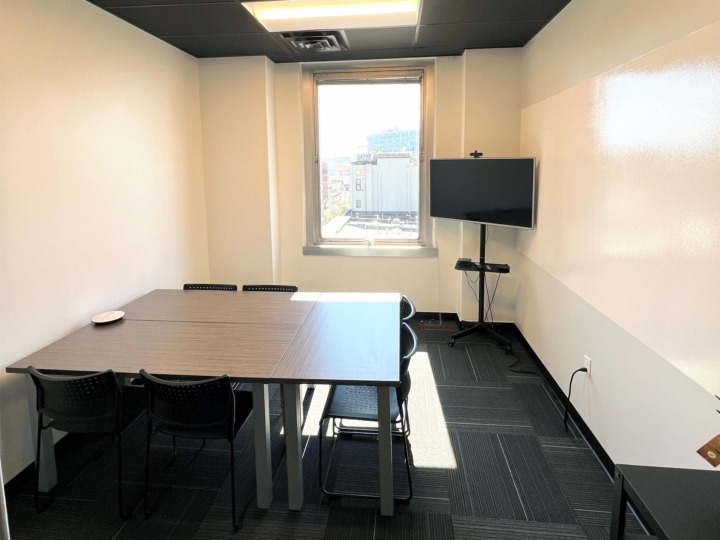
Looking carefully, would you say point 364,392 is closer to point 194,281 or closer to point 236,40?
point 194,281

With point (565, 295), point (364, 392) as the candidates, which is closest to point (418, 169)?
point (565, 295)

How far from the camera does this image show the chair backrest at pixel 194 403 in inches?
85.0

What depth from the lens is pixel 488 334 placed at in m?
4.58

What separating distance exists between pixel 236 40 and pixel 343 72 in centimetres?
124

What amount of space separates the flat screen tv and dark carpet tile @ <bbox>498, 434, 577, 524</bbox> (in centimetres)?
178

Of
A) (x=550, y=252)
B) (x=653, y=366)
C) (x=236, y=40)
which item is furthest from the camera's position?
(x=236, y=40)

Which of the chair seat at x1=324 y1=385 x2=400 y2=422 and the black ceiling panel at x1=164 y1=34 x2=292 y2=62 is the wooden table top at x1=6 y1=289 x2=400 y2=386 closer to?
the chair seat at x1=324 y1=385 x2=400 y2=422

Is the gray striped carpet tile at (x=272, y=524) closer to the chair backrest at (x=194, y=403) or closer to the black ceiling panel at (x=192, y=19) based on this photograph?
the chair backrest at (x=194, y=403)

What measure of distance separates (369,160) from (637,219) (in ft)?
10.6

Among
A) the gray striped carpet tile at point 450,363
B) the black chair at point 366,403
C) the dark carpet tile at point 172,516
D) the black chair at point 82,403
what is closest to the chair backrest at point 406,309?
the black chair at point 366,403

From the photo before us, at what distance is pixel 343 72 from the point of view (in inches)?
193

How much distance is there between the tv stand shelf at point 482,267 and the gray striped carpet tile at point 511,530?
237 cm

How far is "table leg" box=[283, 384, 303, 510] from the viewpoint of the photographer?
92.4 inches

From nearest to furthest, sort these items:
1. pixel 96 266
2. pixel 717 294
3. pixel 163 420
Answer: pixel 717 294 < pixel 163 420 < pixel 96 266
